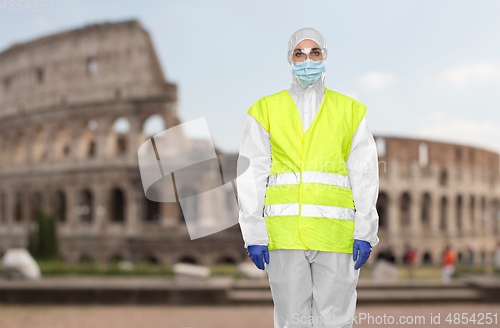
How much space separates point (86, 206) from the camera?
23281mm

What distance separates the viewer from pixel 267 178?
288cm

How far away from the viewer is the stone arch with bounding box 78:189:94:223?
2275 centimetres

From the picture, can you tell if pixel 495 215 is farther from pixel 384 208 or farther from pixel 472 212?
pixel 384 208

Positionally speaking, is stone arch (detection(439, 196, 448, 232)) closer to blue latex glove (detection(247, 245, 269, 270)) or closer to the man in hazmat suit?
the man in hazmat suit

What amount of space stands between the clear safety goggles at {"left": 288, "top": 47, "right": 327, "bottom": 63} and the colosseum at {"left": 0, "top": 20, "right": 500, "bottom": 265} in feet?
59.5

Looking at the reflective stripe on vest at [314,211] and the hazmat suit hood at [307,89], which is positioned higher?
the hazmat suit hood at [307,89]

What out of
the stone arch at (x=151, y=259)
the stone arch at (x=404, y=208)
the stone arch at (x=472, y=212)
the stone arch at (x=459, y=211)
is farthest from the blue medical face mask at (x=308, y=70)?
the stone arch at (x=472, y=212)

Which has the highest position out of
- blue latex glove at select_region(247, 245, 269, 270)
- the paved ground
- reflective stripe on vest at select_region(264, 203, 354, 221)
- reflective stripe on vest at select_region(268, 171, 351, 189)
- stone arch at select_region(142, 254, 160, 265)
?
reflective stripe on vest at select_region(268, 171, 351, 189)

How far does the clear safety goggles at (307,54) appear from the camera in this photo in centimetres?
298

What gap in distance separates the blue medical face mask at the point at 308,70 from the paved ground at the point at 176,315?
19.1 feet

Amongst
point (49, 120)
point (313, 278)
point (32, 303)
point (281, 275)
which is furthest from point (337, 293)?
point (49, 120)

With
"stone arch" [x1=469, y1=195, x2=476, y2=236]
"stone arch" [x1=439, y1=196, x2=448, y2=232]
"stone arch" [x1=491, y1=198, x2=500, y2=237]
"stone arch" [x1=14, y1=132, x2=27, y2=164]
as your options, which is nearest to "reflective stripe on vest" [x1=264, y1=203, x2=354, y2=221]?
"stone arch" [x1=14, y1=132, x2=27, y2=164]

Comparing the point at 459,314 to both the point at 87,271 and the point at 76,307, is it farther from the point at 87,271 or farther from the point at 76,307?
the point at 87,271

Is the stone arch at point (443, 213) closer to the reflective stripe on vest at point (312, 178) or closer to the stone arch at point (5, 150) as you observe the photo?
the stone arch at point (5, 150)
